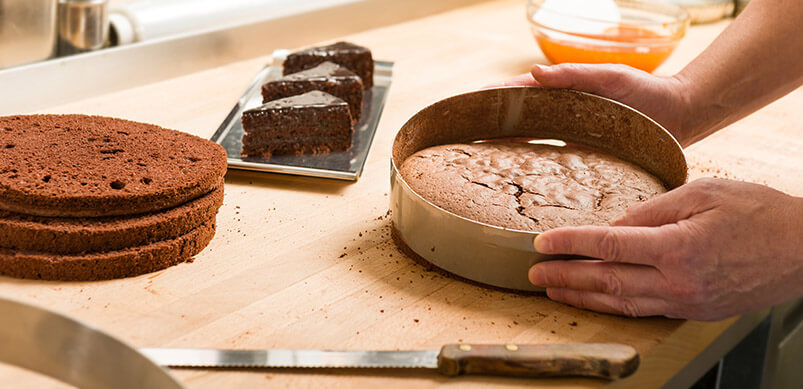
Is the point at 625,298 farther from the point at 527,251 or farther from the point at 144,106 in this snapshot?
the point at 144,106

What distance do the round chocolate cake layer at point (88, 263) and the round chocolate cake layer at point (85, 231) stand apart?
0.04ft

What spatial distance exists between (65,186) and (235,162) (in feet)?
1.43

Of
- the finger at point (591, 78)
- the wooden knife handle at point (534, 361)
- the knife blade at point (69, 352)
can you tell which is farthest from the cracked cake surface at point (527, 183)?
the knife blade at point (69, 352)

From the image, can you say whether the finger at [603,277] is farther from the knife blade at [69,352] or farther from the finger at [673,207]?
the knife blade at [69,352]

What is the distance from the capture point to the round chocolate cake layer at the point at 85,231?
47.2 inches

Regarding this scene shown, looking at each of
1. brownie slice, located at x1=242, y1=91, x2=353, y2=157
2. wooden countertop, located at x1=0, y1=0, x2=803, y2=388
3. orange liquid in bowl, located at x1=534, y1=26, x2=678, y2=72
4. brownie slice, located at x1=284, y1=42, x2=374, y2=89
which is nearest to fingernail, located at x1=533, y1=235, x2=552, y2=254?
wooden countertop, located at x1=0, y1=0, x2=803, y2=388

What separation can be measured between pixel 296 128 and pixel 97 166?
0.50m

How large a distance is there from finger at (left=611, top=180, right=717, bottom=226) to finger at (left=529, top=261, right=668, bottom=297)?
9 cm

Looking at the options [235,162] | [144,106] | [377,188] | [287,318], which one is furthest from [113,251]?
[144,106]

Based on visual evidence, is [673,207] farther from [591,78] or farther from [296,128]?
[296,128]

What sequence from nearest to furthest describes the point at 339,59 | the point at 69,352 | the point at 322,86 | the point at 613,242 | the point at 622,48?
1. the point at 69,352
2. the point at 613,242
3. the point at 322,86
4. the point at 339,59
5. the point at 622,48

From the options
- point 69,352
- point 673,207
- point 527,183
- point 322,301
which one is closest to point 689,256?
point 673,207

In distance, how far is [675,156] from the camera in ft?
4.69

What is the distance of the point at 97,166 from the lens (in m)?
1.34
